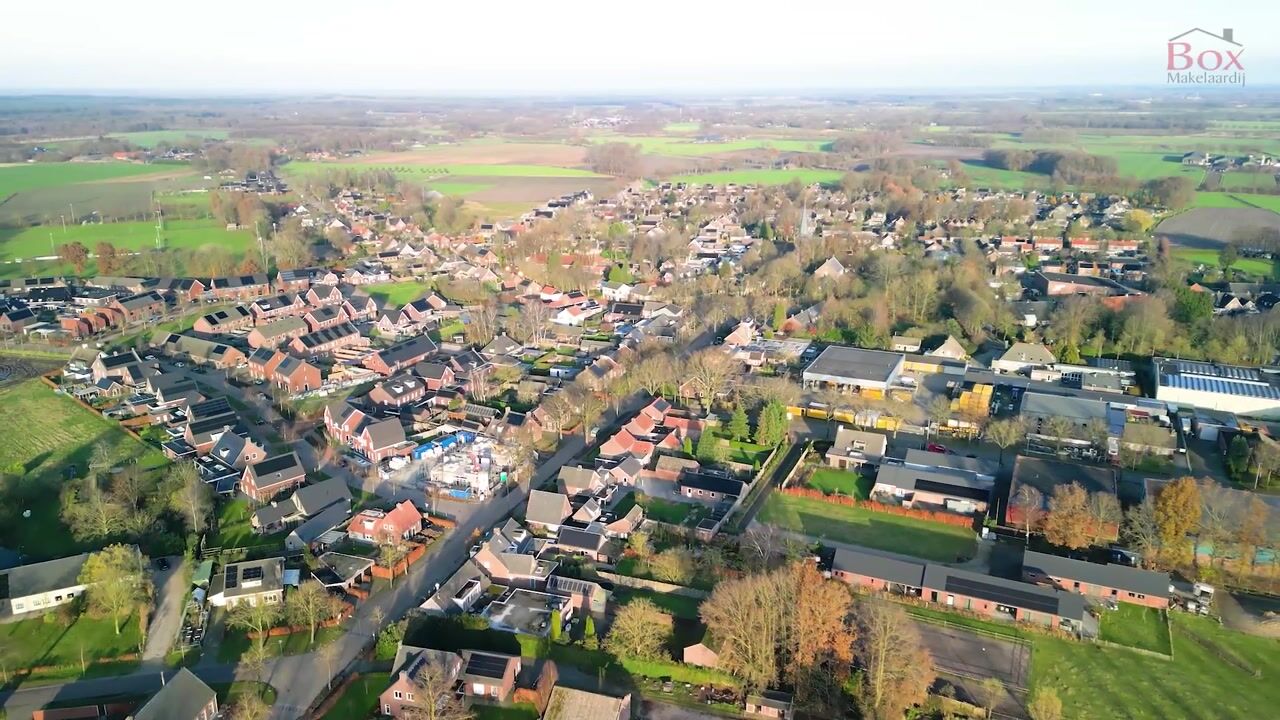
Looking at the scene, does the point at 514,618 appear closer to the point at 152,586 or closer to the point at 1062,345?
the point at 152,586

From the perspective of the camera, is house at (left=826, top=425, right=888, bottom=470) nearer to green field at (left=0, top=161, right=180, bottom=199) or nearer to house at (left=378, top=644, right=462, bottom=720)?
house at (left=378, top=644, right=462, bottom=720)

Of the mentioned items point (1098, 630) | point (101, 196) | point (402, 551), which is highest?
point (101, 196)

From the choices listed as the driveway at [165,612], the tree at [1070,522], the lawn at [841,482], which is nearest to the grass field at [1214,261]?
the tree at [1070,522]

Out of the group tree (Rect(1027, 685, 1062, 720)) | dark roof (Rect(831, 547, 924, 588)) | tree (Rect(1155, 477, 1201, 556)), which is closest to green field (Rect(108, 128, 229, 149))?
dark roof (Rect(831, 547, 924, 588))

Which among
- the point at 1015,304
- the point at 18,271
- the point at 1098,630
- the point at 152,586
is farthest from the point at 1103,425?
the point at 18,271

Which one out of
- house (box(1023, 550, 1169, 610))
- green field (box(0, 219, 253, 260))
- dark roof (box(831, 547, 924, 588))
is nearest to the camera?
house (box(1023, 550, 1169, 610))

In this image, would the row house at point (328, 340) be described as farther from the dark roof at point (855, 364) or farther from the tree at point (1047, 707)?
the tree at point (1047, 707)

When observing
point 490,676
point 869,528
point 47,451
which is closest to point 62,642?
point 490,676
